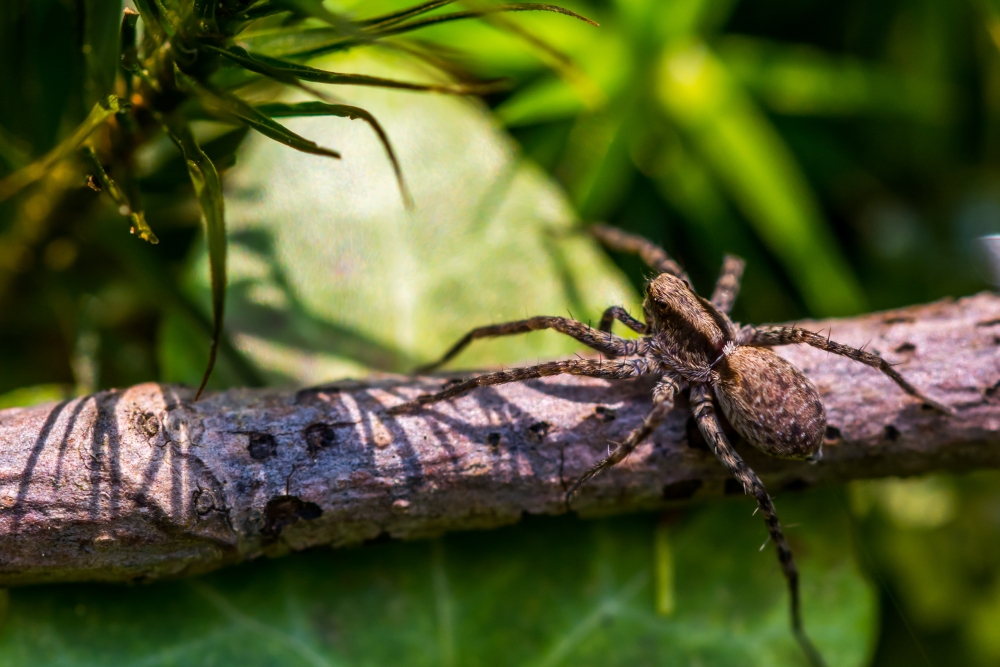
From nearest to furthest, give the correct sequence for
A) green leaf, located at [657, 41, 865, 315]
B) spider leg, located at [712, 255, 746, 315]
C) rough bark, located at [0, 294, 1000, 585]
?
rough bark, located at [0, 294, 1000, 585], spider leg, located at [712, 255, 746, 315], green leaf, located at [657, 41, 865, 315]

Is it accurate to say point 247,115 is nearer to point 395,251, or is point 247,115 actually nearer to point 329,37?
point 329,37

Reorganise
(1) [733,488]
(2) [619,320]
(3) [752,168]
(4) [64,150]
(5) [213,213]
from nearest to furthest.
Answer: (5) [213,213]
(4) [64,150]
(1) [733,488]
(2) [619,320]
(3) [752,168]

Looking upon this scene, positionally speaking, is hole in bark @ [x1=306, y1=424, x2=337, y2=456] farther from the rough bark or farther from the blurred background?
the blurred background

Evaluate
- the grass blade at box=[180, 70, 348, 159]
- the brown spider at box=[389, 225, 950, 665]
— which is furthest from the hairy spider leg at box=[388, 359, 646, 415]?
the grass blade at box=[180, 70, 348, 159]

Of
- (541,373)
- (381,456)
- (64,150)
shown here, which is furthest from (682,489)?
(64,150)

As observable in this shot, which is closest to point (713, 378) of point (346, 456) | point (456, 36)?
point (346, 456)

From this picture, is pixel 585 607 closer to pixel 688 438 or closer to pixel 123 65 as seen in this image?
pixel 688 438
